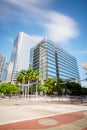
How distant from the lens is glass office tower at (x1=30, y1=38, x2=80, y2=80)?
120188mm

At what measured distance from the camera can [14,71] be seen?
7608 inches

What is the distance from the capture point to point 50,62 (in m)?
125

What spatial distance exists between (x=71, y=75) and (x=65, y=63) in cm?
1840

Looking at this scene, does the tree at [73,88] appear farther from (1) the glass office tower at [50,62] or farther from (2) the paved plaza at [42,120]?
(2) the paved plaza at [42,120]

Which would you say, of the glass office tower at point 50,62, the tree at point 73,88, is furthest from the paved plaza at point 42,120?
the glass office tower at point 50,62

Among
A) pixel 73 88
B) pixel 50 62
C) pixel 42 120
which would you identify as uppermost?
pixel 50 62

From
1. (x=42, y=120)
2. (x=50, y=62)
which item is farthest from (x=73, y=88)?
(x=42, y=120)

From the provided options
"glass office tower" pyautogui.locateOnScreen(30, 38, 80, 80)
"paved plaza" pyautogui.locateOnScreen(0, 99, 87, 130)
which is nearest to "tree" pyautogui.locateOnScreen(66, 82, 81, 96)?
"glass office tower" pyautogui.locateOnScreen(30, 38, 80, 80)

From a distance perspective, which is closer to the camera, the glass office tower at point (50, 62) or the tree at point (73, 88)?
the tree at point (73, 88)

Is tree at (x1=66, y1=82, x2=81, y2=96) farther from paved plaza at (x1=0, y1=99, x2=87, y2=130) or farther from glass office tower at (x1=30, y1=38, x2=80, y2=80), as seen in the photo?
paved plaza at (x1=0, y1=99, x2=87, y2=130)

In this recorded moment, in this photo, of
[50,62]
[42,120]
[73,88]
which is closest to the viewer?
[42,120]

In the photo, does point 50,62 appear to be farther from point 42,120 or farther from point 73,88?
point 42,120

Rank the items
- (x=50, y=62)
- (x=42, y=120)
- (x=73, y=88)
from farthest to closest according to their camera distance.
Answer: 1. (x=50, y=62)
2. (x=73, y=88)
3. (x=42, y=120)

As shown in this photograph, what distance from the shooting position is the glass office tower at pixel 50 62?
394 feet
